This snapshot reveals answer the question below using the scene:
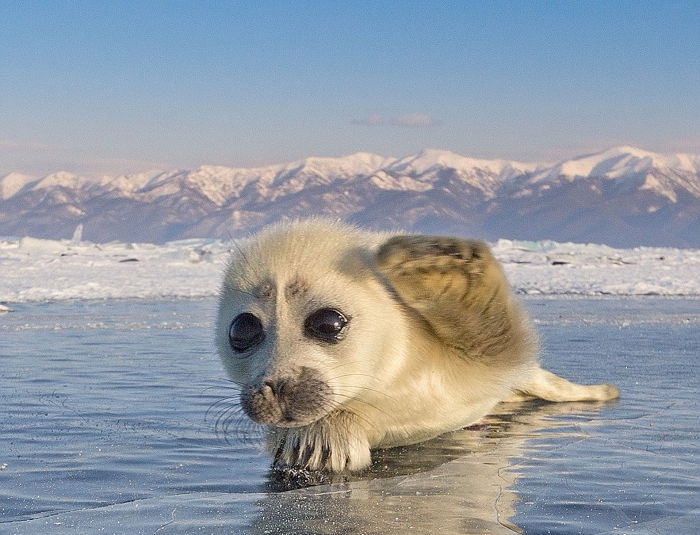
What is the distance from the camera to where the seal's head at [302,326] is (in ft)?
12.2

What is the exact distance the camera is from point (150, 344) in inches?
388

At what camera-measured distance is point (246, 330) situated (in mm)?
3980

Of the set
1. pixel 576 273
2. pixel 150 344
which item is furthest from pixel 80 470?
pixel 576 273

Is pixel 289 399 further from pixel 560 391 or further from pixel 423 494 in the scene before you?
pixel 560 391

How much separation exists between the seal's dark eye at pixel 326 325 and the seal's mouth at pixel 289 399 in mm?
174

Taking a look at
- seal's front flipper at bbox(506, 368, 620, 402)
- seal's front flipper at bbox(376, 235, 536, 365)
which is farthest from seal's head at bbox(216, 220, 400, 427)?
seal's front flipper at bbox(506, 368, 620, 402)

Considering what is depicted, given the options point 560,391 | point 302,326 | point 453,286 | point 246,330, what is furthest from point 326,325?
point 560,391

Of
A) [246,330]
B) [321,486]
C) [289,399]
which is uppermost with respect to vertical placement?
[246,330]

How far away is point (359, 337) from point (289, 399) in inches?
16.3

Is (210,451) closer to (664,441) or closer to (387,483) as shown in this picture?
(387,483)

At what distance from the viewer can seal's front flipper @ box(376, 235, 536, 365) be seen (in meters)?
4.04

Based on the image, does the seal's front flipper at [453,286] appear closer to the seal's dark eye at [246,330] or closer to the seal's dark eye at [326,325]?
the seal's dark eye at [326,325]

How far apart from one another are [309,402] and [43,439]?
1.66m

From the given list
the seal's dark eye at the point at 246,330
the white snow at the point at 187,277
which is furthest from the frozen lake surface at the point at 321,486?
the white snow at the point at 187,277
